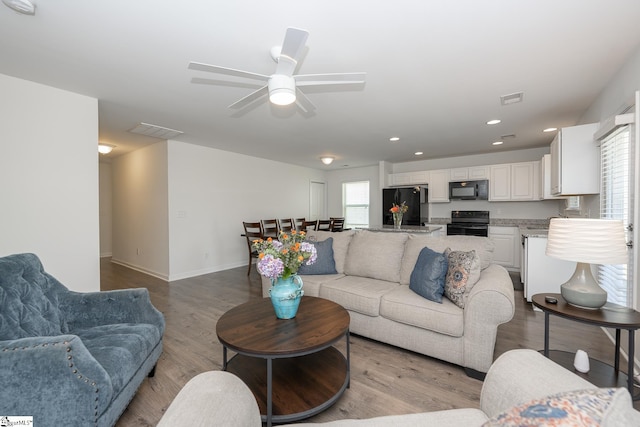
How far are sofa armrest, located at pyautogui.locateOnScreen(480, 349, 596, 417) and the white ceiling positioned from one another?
75.3 inches

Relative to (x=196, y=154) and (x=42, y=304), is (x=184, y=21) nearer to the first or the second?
(x=42, y=304)

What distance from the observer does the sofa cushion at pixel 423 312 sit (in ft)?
6.73

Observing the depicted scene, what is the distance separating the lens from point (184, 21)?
1.80 metres

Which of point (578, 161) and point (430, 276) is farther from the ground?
point (578, 161)

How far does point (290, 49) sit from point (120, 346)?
2.00 metres

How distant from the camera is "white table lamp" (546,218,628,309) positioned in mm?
1617

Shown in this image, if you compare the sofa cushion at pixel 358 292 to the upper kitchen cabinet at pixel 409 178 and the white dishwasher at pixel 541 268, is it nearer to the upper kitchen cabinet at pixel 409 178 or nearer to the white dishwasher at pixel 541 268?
the white dishwasher at pixel 541 268

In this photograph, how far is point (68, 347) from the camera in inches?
46.6

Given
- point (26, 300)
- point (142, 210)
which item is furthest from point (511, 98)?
point (142, 210)

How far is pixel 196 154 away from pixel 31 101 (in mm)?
2514

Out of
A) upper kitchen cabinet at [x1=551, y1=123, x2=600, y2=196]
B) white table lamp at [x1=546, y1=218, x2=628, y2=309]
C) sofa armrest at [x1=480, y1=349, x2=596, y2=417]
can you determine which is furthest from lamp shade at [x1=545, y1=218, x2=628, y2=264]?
upper kitchen cabinet at [x1=551, y1=123, x2=600, y2=196]

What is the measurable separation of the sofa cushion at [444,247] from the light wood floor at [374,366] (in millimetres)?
741

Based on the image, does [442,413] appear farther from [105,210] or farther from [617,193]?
[105,210]

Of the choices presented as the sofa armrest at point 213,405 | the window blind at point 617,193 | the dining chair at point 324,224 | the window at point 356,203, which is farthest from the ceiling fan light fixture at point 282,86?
the window at point 356,203
